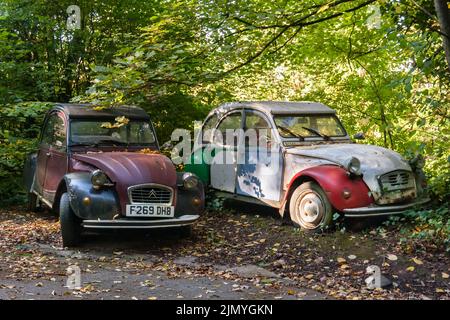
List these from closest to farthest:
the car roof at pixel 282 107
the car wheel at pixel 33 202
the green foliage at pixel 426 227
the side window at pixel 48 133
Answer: the green foliage at pixel 426 227, the car roof at pixel 282 107, the side window at pixel 48 133, the car wheel at pixel 33 202

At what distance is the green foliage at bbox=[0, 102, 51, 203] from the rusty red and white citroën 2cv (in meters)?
3.38

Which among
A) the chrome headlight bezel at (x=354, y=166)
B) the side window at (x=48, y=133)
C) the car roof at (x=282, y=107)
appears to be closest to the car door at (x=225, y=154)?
the car roof at (x=282, y=107)

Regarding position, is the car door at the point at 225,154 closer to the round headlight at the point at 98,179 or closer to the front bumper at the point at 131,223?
the front bumper at the point at 131,223

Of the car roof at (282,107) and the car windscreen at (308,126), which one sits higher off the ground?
the car roof at (282,107)

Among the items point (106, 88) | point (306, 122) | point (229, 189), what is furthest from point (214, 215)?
point (106, 88)

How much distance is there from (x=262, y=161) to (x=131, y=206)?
2.47m

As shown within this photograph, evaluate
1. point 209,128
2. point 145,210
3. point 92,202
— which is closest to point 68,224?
point 92,202

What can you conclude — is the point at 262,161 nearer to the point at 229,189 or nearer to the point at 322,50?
the point at 229,189

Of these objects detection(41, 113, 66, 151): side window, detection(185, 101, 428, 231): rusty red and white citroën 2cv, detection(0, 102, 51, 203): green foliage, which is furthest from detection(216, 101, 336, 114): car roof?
detection(0, 102, 51, 203): green foliage

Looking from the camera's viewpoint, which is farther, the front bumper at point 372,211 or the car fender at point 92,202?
the front bumper at point 372,211

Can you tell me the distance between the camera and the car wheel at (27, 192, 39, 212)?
9648 millimetres

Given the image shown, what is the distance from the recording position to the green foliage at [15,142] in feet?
33.1

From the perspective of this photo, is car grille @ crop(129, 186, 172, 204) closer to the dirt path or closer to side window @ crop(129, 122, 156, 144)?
the dirt path

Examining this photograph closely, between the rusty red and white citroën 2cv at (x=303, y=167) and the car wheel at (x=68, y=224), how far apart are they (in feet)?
9.36
